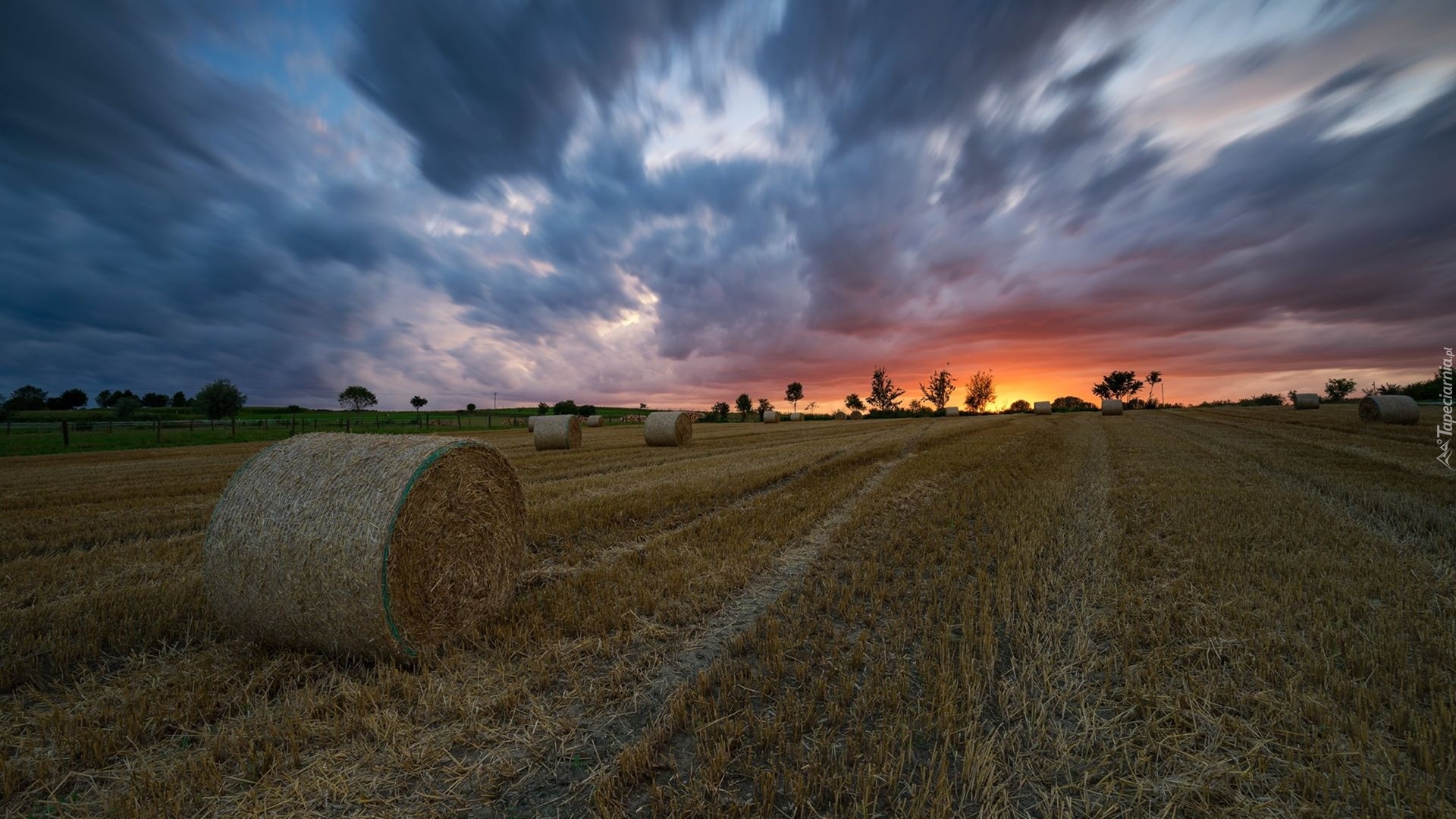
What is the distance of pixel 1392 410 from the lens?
23.1 meters

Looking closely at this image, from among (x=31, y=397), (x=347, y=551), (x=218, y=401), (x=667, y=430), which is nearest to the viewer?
(x=347, y=551)

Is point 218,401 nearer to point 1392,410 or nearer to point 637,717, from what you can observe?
point 637,717

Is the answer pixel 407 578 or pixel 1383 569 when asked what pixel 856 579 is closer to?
pixel 407 578

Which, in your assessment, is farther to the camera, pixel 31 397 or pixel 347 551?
pixel 31 397

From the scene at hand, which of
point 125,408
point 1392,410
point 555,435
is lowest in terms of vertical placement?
point 555,435

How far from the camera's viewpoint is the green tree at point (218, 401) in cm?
4106

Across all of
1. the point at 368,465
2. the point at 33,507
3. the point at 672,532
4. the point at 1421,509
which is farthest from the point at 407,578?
the point at 1421,509

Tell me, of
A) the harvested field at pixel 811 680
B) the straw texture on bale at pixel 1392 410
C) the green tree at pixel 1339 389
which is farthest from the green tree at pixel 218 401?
Answer: the green tree at pixel 1339 389

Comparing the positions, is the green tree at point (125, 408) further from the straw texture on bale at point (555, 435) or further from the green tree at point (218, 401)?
the straw texture on bale at point (555, 435)

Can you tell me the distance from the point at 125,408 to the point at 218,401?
1208cm

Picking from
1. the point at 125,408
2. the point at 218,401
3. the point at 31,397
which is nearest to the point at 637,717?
the point at 218,401

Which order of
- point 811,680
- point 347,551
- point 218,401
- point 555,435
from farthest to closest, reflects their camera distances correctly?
point 218,401 → point 555,435 → point 347,551 → point 811,680

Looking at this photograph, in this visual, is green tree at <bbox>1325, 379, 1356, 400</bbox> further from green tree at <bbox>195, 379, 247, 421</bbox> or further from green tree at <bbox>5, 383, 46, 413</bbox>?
green tree at <bbox>5, 383, 46, 413</bbox>

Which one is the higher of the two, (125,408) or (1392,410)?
(125,408)
